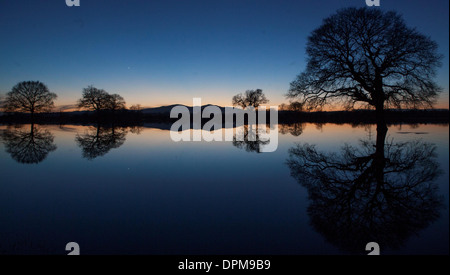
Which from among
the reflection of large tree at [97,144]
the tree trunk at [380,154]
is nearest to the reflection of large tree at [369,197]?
the tree trunk at [380,154]

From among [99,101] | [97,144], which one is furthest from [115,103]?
[97,144]

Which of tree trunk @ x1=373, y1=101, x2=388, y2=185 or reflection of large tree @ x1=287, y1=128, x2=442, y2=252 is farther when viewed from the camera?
tree trunk @ x1=373, y1=101, x2=388, y2=185

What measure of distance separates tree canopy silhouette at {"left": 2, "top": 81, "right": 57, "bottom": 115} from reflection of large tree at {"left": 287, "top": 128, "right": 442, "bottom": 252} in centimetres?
6128

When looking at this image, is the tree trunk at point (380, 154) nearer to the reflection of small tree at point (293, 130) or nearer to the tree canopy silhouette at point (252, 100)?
the reflection of small tree at point (293, 130)

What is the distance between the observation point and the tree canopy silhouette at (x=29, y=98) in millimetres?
47531

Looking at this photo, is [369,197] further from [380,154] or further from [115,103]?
[115,103]

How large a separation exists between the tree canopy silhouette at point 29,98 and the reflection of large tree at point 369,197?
61279 mm

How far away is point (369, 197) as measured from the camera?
4.44 metres

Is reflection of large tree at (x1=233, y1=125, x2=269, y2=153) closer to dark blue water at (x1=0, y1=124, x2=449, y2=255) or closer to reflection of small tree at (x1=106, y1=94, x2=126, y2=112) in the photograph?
dark blue water at (x1=0, y1=124, x2=449, y2=255)

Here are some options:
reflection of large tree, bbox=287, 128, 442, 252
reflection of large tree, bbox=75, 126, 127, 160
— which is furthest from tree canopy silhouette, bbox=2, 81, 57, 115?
reflection of large tree, bbox=287, 128, 442, 252

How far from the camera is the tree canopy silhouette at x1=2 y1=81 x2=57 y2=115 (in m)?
47.5

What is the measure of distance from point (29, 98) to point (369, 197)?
65405 mm
